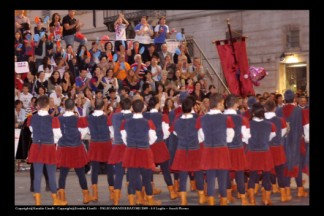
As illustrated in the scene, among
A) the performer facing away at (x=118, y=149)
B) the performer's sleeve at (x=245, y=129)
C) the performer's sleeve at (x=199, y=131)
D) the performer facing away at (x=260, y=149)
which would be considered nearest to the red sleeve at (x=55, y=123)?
the performer facing away at (x=118, y=149)

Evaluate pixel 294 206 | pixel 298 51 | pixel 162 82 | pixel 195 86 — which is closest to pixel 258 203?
pixel 294 206

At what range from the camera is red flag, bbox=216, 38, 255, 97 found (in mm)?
15508

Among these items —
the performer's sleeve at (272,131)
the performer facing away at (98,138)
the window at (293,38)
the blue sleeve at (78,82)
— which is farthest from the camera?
the window at (293,38)

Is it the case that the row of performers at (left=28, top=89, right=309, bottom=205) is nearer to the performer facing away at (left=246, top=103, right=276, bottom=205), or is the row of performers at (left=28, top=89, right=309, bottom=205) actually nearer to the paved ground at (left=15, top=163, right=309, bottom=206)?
the performer facing away at (left=246, top=103, right=276, bottom=205)

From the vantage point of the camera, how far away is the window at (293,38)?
20.5 metres

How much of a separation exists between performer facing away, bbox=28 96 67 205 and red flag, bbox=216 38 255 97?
5.61 meters

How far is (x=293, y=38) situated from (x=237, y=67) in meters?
5.62

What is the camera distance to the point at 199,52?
70.4 feet

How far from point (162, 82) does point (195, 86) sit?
2.00m

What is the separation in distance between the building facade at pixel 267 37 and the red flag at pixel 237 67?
3274mm

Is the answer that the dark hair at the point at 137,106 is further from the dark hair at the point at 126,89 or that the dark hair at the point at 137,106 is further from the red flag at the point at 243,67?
the dark hair at the point at 126,89

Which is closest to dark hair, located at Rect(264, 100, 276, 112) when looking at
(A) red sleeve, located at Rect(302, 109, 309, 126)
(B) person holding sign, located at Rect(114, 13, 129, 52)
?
(A) red sleeve, located at Rect(302, 109, 309, 126)
